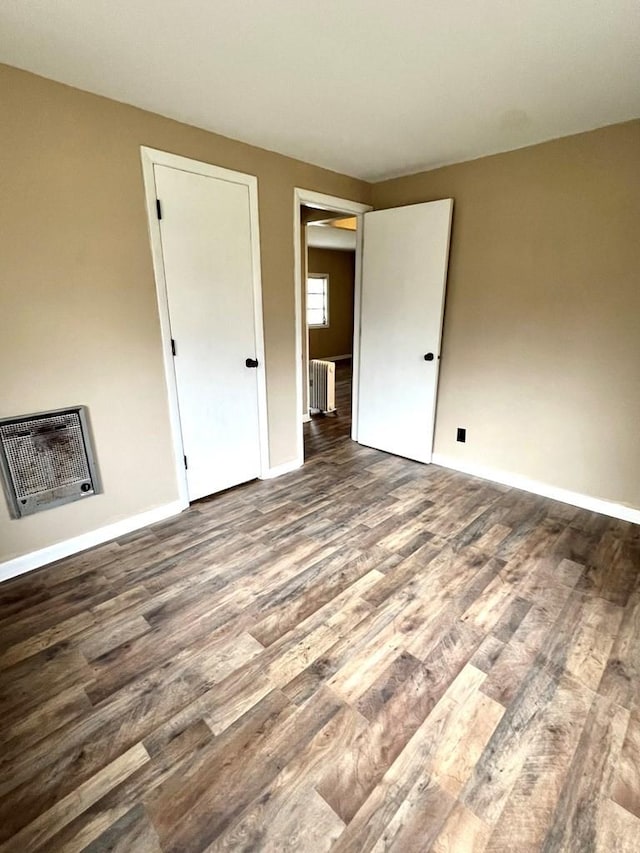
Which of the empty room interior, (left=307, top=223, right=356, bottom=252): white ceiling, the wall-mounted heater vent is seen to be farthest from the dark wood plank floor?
(left=307, top=223, right=356, bottom=252): white ceiling

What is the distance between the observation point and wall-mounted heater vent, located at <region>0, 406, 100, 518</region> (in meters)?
1.99

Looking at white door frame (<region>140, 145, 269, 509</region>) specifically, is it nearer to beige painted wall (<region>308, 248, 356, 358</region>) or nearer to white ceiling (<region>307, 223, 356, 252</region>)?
white ceiling (<region>307, 223, 356, 252</region>)

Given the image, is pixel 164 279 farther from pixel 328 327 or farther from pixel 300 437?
pixel 328 327

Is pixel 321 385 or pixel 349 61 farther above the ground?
pixel 349 61

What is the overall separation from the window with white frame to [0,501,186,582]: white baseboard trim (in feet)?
21.7

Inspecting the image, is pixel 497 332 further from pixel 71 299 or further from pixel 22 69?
pixel 22 69

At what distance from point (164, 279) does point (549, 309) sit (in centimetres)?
250

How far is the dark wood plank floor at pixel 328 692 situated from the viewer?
1104mm

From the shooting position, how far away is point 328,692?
1462mm

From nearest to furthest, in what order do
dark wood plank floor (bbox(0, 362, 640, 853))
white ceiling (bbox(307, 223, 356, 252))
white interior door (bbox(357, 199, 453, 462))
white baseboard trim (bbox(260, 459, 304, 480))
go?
dark wood plank floor (bbox(0, 362, 640, 853)), white interior door (bbox(357, 199, 453, 462)), white baseboard trim (bbox(260, 459, 304, 480)), white ceiling (bbox(307, 223, 356, 252))

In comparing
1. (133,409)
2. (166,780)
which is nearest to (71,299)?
(133,409)

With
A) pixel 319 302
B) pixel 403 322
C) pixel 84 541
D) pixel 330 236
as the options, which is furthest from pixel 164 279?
pixel 319 302

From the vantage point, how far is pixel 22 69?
5.79 ft

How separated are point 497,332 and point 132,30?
2627 mm
